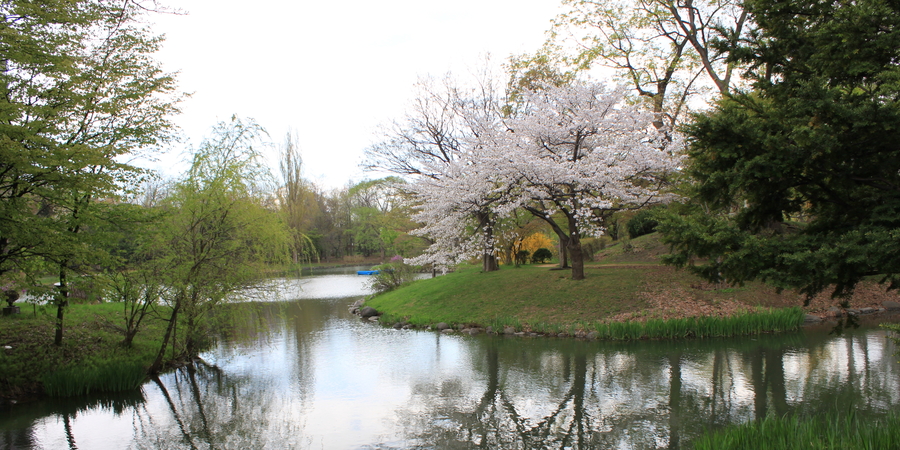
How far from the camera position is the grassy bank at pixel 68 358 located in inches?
360

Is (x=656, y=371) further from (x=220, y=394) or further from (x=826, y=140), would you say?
(x=220, y=394)

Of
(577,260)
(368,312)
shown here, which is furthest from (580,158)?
(368,312)

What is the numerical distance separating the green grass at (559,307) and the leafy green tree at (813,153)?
6.91 metres

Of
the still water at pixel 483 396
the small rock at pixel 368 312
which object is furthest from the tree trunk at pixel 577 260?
the small rock at pixel 368 312

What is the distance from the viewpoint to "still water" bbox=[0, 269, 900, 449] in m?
6.90

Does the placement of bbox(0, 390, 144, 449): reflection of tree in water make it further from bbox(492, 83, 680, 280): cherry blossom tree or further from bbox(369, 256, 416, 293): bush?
bbox(369, 256, 416, 293): bush

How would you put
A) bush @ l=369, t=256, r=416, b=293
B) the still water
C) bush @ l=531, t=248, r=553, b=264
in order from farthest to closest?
bush @ l=369, t=256, r=416, b=293 < bush @ l=531, t=248, r=553, b=264 < the still water

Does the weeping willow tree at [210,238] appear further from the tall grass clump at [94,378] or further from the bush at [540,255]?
the bush at [540,255]

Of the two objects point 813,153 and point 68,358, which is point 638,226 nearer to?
point 813,153

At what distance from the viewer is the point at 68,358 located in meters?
9.87

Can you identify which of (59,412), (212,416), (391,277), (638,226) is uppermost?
(638,226)

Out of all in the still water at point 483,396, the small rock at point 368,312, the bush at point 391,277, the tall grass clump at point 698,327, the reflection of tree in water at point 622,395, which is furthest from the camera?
the bush at point 391,277

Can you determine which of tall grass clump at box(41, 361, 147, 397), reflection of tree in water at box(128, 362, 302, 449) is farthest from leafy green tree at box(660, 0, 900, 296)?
tall grass clump at box(41, 361, 147, 397)

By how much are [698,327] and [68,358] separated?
13753mm
